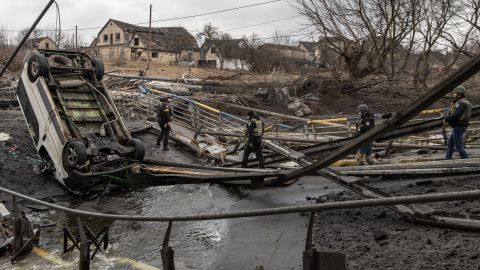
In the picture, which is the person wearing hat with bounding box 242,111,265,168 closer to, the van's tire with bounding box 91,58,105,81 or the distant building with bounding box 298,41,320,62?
the van's tire with bounding box 91,58,105,81

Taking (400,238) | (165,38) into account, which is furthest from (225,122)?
(165,38)

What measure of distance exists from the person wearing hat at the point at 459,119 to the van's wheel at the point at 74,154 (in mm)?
7556

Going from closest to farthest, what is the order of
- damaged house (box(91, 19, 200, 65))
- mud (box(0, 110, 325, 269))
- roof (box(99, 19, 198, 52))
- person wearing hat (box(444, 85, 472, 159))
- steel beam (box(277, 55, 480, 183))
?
steel beam (box(277, 55, 480, 183))
mud (box(0, 110, 325, 269))
person wearing hat (box(444, 85, 472, 159))
damaged house (box(91, 19, 200, 65))
roof (box(99, 19, 198, 52))

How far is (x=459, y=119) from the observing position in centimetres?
955

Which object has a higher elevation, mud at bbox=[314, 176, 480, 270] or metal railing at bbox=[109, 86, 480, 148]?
metal railing at bbox=[109, 86, 480, 148]

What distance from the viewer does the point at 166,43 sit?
226 feet

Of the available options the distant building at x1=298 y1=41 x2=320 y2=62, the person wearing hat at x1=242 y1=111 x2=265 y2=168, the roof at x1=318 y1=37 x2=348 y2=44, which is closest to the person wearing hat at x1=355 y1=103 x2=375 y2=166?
the person wearing hat at x1=242 y1=111 x2=265 y2=168

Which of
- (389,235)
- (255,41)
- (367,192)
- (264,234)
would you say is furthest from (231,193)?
(255,41)

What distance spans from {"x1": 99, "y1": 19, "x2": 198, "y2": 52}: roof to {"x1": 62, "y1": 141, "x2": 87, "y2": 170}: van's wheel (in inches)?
2254

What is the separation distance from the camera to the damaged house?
65.2 meters

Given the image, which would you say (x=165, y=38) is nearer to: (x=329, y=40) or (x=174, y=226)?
(x=329, y=40)

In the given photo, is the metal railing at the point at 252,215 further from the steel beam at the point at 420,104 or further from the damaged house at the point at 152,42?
the damaged house at the point at 152,42

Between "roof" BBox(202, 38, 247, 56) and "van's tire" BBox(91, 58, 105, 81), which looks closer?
"van's tire" BBox(91, 58, 105, 81)

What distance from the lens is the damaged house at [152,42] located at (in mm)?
65188
